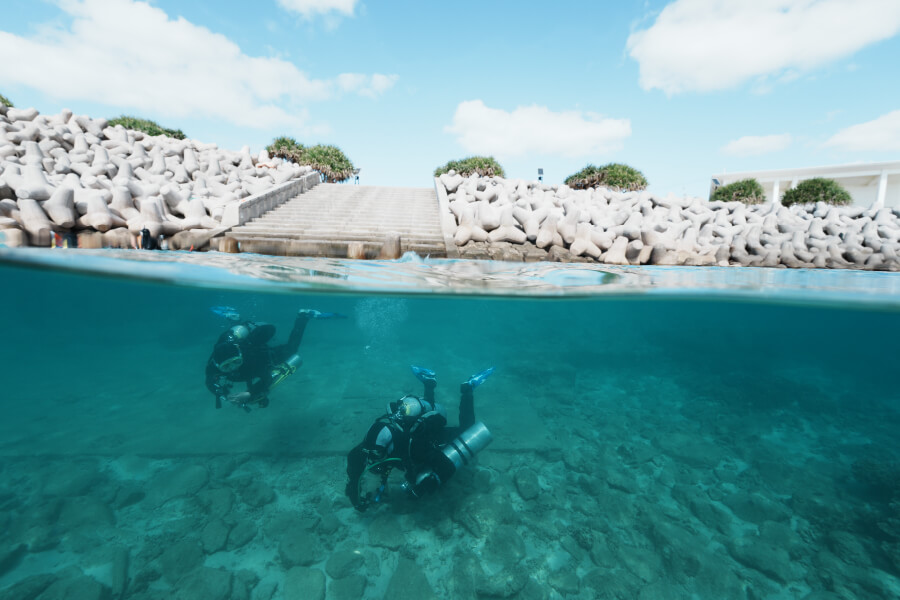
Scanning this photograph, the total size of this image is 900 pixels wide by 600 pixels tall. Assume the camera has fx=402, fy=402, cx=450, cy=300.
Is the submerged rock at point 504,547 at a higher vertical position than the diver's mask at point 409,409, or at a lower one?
lower

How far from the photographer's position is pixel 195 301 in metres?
11.9

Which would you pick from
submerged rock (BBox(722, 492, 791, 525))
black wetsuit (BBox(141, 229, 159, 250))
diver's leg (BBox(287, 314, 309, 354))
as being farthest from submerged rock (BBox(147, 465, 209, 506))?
submerged rock (BBox(722, 492, 791, 525))

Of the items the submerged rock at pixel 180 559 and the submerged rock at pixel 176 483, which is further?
the submerged rock at pixel 176 483

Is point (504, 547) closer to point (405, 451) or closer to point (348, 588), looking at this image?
point (405, 451)

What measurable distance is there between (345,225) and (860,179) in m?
35.4

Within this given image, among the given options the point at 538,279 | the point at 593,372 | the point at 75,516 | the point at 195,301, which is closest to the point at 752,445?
the point at 538,279

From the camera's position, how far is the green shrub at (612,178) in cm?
2092

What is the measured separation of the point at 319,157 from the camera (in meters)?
23.6

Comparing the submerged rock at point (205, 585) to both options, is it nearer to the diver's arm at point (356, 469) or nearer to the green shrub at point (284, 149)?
the diver's arm at point (356, 469)

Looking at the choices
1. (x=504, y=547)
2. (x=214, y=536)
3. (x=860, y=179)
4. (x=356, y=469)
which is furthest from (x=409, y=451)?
(x=860, y=179)

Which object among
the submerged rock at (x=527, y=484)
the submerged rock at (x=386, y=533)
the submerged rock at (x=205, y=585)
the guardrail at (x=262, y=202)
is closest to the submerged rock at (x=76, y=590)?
the submerged rock at (x=205, y=585)

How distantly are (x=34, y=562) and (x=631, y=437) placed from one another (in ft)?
31.8

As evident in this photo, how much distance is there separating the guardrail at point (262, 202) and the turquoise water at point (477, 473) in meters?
2.48

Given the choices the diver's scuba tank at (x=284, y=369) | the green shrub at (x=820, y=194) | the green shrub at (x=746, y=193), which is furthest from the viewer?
the green shrub at (x=746, y=193)
